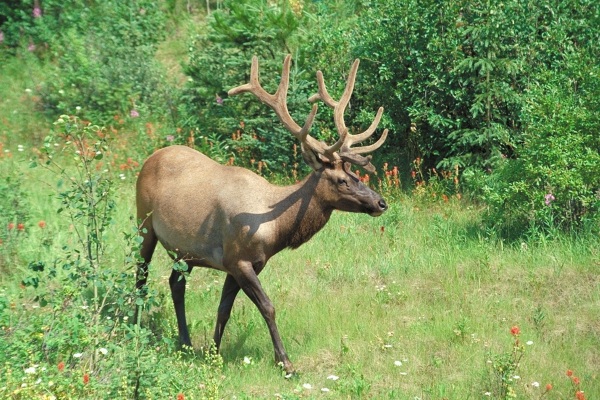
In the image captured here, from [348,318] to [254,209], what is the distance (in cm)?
140

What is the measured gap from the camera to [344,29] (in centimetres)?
1384

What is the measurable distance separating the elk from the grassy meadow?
1.34 ft

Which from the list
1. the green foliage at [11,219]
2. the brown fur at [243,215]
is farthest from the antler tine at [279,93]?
the green foliage at [11,219]

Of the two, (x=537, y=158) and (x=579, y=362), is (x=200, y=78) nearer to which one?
(x=537, y=158)

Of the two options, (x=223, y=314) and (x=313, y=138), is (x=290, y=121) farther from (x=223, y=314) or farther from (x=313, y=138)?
(x=223, y=314)

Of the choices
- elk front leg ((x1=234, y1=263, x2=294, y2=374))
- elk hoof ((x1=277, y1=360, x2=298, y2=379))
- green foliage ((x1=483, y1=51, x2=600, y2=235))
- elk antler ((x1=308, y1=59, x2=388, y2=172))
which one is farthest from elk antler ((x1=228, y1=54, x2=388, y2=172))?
green foliage ((x1=483, y1=51, x2=600, y2=235))

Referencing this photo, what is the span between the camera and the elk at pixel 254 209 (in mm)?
8312

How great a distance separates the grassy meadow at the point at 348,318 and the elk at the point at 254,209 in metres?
0.41

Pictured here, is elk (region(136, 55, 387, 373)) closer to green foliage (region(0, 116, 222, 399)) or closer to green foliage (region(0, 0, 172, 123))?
green foliage (region(0, 116, 222, 399))

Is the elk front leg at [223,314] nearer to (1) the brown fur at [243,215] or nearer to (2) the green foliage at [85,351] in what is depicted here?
(1) the brown fur at [243,215]

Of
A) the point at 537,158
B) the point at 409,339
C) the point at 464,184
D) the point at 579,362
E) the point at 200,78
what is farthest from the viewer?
the point at 200,78

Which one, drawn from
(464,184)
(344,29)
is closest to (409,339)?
(464,184)

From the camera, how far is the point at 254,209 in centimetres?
844

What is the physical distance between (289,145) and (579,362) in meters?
6.01
